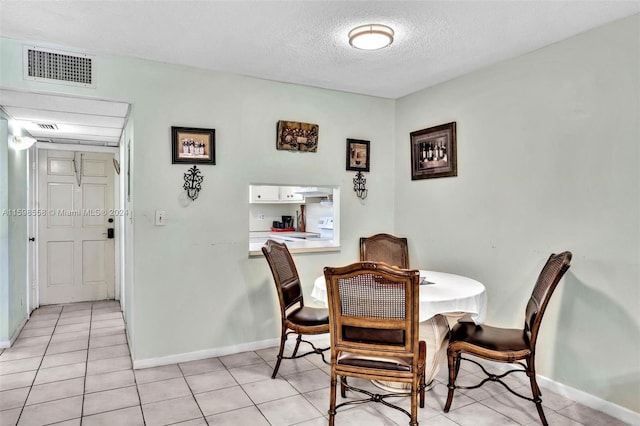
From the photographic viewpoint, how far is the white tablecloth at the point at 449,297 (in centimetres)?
235

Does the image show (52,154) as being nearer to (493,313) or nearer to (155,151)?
(155,151)

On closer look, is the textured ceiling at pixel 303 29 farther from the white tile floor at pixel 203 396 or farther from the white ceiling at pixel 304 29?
the white tile floor at pixel 203 396

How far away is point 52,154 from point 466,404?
17.7ft

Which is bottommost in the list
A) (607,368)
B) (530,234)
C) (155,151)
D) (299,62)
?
(607,368)

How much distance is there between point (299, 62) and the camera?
10.4 feet

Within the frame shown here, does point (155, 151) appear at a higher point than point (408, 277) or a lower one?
higher

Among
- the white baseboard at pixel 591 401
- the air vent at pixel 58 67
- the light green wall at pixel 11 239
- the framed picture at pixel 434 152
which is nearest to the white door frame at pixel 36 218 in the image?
the light green wall at pixel 11 239

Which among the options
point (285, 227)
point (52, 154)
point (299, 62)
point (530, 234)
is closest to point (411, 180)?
point (530, 234)

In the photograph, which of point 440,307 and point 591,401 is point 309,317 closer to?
point 440,307

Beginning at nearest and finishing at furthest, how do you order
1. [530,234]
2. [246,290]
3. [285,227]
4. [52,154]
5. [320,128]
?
[530,234], [246,290], [320,128], [52,154], [285,227]

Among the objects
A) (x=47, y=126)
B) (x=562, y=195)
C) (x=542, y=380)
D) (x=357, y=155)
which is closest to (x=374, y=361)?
(x=542, y=380)

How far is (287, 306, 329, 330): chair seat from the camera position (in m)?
2.90

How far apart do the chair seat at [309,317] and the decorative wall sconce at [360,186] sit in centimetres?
141

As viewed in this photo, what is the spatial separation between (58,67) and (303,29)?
5.86 feet
